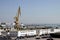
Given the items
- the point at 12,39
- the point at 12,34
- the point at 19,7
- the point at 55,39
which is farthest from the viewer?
the point at 19,7

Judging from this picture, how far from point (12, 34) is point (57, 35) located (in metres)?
11.1

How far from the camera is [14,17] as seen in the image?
197ft

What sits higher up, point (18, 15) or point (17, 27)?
point (18, 15)

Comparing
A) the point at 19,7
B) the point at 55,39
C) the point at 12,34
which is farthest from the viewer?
the point at 19,7

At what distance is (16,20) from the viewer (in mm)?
59344

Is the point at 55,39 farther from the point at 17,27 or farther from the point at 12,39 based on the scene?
the point at 17,27

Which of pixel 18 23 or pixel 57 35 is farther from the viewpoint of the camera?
pixel 18 23

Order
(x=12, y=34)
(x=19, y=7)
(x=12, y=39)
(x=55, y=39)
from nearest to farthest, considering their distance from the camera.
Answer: (x=55, y=39), (x=12, y=39), (x=12, y=34), (x=19, y=7)

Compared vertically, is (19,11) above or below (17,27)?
above

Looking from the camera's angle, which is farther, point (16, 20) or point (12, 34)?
point (16, 20)

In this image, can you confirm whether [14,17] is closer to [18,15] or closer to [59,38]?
[18,15]

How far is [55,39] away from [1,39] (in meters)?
15.5

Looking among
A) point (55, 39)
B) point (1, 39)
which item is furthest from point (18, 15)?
point (55, 39)

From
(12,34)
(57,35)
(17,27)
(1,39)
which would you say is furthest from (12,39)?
(17,27)
